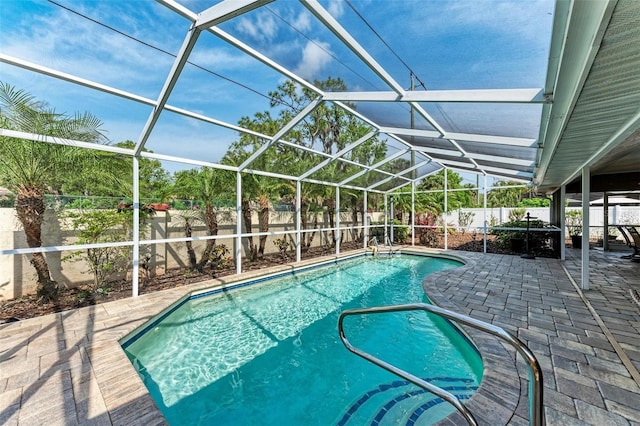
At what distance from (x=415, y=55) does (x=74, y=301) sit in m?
7.91

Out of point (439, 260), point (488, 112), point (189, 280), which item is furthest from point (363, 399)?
point (439, 260)

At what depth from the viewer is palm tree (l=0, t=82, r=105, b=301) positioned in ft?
15.7

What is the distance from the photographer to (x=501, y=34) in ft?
9.79

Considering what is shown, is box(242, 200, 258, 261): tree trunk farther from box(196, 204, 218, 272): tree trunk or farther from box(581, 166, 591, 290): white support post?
box(581, 166, 591, 290): white support post

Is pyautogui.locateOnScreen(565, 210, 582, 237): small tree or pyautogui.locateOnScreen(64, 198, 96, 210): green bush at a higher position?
pyautogui.locateOnScreen(64, 198, 96, 210): green bush

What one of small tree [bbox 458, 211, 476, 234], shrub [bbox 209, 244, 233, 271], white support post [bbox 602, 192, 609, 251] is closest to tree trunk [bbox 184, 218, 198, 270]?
shrub [bbox 209, 244, 233, 271]

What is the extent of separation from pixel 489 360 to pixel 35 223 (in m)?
7.91

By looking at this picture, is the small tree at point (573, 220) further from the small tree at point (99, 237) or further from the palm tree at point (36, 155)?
the palm tree at point (36, 155)

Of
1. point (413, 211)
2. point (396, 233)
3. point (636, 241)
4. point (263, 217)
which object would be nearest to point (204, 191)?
point (263, 217)

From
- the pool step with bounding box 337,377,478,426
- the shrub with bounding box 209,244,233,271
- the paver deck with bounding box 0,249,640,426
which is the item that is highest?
the shrub with bounding box 209,244,233,271

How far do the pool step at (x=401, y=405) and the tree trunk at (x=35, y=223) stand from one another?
Answer: 632 cm

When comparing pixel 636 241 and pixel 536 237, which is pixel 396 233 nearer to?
pixel 536 237

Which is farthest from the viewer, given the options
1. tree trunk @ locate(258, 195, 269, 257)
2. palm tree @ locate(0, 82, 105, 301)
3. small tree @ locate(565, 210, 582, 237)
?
small tree @ locate(565, 210, 582, 237)

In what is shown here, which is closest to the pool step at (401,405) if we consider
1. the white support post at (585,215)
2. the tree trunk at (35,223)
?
the white support post at (585,215)
